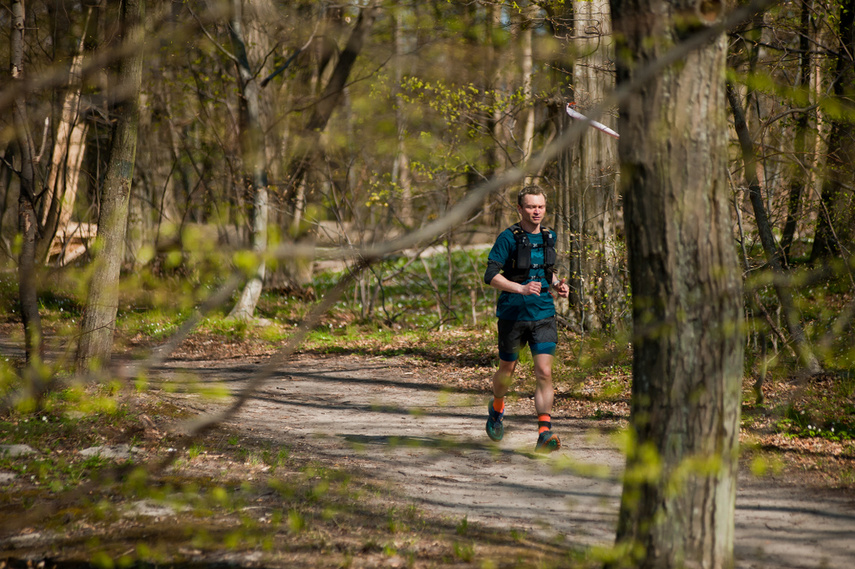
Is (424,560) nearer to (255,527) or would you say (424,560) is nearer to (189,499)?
(255,527)

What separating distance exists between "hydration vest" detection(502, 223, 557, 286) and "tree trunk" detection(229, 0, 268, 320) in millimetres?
8164

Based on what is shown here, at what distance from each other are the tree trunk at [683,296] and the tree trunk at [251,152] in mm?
10862

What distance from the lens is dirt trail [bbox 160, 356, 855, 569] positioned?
4.27 m

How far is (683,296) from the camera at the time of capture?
2.97 metres

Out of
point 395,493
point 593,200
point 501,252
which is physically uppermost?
point 593,200

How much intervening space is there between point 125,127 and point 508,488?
5.62 m

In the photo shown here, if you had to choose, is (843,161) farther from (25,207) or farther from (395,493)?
(25,207)

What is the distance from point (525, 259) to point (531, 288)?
0.37 m

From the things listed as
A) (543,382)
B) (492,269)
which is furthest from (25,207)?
(543,382)

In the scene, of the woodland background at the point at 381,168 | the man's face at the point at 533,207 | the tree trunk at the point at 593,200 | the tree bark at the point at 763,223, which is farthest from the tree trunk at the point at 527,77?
the tree bark at the point at 763,223

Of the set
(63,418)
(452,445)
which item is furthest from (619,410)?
(63,418)

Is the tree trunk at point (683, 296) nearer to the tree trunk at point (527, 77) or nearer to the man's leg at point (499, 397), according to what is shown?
the man's leg at point (499, 397)

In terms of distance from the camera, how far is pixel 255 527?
425 cm

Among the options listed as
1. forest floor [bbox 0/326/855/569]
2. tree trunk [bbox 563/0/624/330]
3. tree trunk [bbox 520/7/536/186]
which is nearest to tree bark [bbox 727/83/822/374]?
forest floor [bbox 0/326/855/569]
